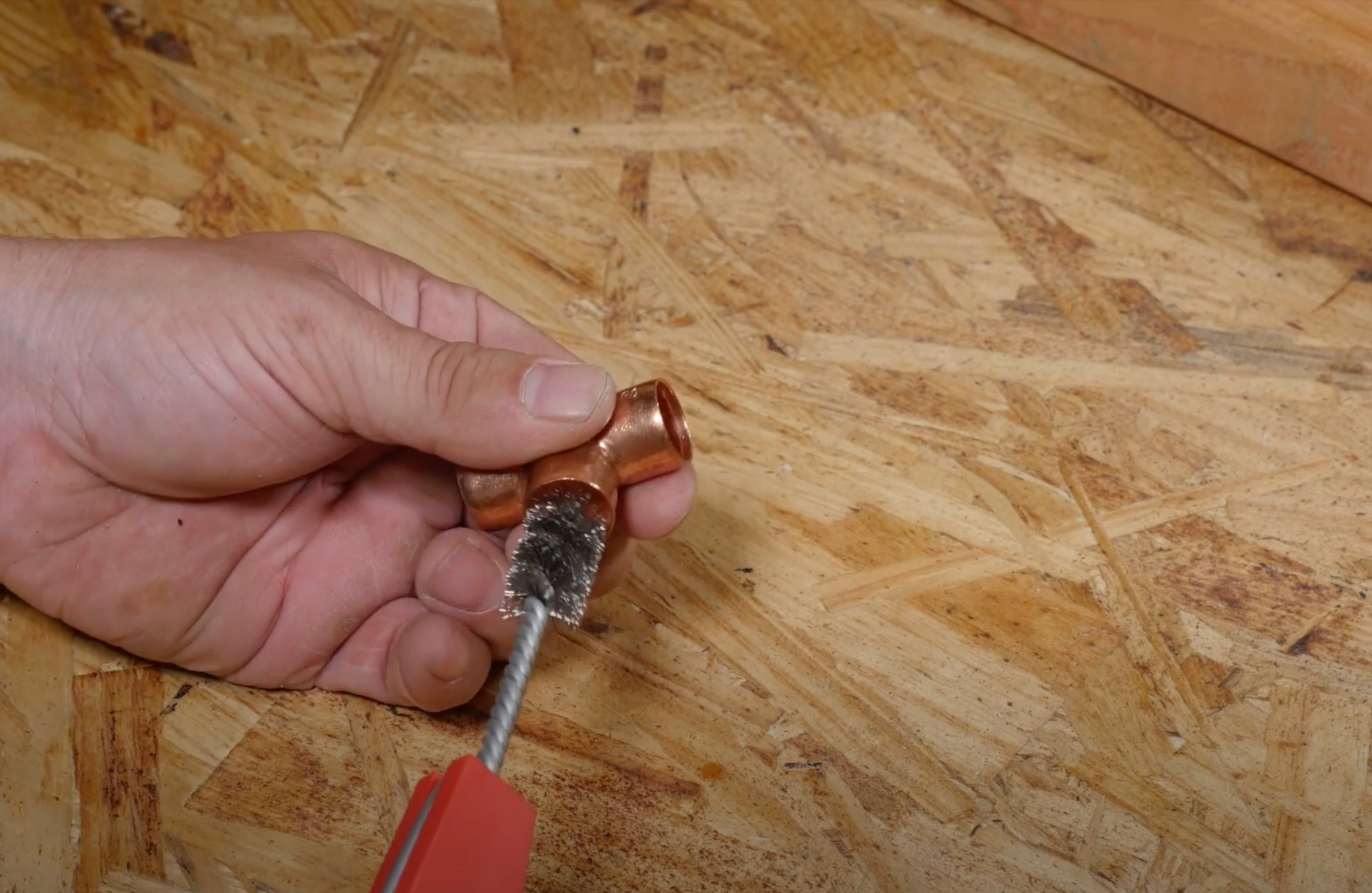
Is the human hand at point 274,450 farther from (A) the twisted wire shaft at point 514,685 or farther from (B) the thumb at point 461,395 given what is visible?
(A) the twisted wire shaft at point 514,685

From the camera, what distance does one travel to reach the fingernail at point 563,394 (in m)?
0.89

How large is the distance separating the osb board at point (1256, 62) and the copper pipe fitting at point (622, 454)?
3.21ft

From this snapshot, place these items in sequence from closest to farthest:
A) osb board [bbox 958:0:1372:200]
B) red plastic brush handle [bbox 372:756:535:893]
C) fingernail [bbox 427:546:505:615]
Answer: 1. red plastic brush handle [bbox 372:756:535:893]
2. fingernail [bbox 427:546:505:615]
3. osb board [bbox 958:0:1372:200]

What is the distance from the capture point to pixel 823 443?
49.7 inches

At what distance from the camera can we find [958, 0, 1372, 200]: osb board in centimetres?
147

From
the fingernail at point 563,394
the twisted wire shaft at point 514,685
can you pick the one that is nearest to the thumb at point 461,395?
the fingernail at point 563,394

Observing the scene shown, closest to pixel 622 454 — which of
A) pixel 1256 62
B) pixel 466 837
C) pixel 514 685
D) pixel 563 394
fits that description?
pixel 563 394

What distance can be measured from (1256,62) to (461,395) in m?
1.10

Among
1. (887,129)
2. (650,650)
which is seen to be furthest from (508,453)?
(887,129)

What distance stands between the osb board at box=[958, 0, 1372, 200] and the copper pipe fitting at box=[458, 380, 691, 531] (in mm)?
978

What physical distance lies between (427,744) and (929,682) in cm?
40

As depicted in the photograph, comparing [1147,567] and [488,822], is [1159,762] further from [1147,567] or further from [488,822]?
[488,822]

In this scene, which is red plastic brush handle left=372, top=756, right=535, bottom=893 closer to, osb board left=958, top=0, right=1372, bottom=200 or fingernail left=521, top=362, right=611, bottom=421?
fingernail left=521, top=362, right=611, bottom=421

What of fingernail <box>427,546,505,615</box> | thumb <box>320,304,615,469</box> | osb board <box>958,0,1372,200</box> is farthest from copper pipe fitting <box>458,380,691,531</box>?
osb board <box>958,0,1372,200</box>
